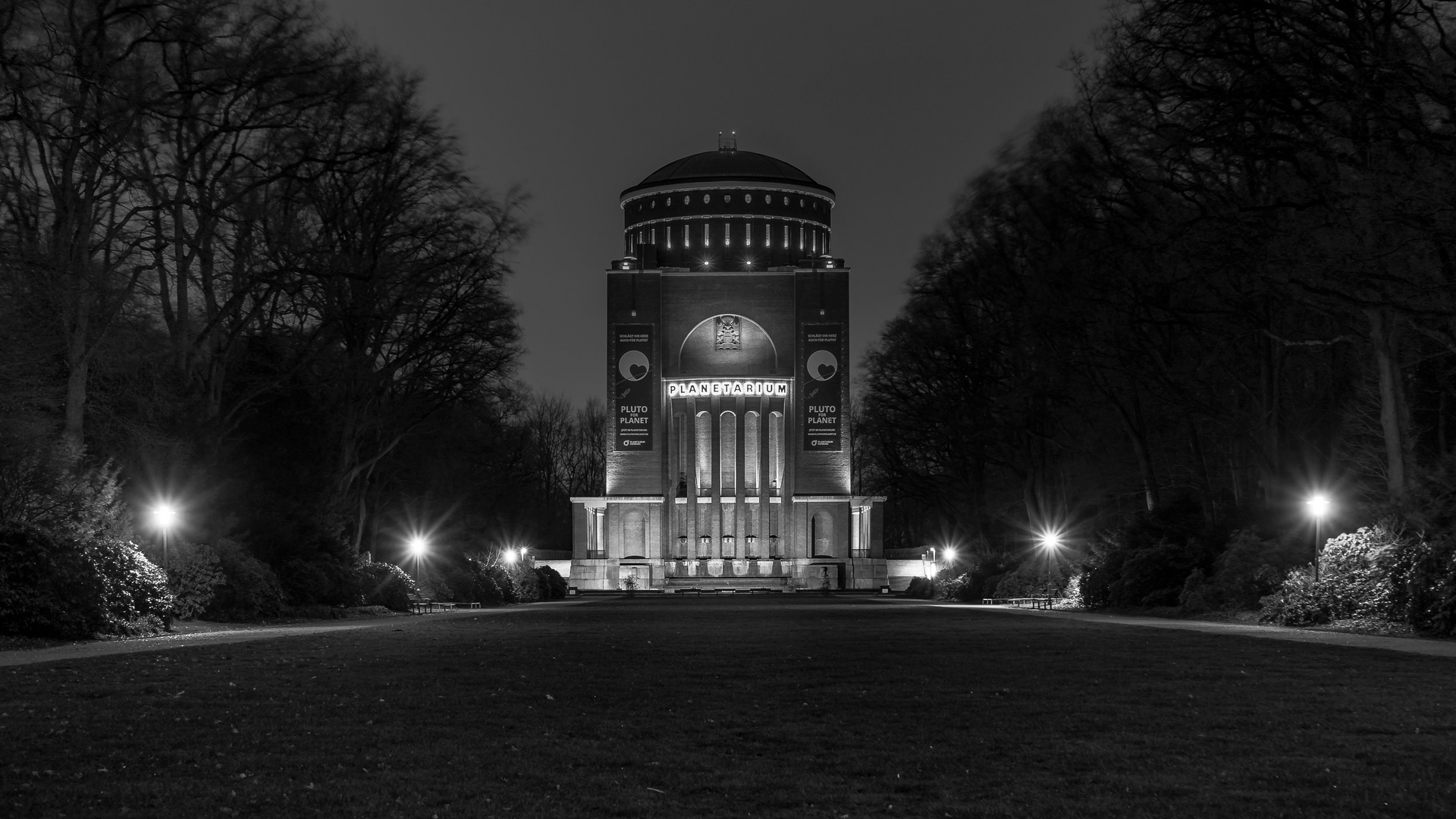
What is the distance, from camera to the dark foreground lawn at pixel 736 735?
8.02 m

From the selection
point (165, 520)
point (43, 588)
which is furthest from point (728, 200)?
point (43, 588)

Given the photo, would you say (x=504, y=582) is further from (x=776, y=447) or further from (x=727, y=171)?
(x=727, y=171)

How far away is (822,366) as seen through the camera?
105875mm

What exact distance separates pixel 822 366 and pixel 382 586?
67.6 meters

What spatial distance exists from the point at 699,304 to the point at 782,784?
101 meters

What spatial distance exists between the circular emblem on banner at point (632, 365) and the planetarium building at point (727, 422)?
73 millimetres

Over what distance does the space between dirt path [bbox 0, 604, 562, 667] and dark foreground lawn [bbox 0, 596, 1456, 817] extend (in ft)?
3.63

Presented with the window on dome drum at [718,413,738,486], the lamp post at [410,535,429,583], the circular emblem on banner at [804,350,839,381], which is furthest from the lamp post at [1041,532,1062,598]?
the window on dome drum at [718,413,738,486]

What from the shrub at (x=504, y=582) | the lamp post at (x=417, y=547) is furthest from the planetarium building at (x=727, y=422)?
the lamp post at (x=417, y=547)

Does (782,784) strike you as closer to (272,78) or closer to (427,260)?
(272,78)

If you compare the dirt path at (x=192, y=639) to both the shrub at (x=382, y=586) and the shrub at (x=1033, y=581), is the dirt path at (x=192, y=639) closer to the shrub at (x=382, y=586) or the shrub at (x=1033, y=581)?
the shrub at (x=382, y=586)

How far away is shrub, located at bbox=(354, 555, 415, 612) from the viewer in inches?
1553

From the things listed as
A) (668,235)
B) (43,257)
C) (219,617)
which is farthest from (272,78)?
(668,235)

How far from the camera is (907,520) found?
116625mm
